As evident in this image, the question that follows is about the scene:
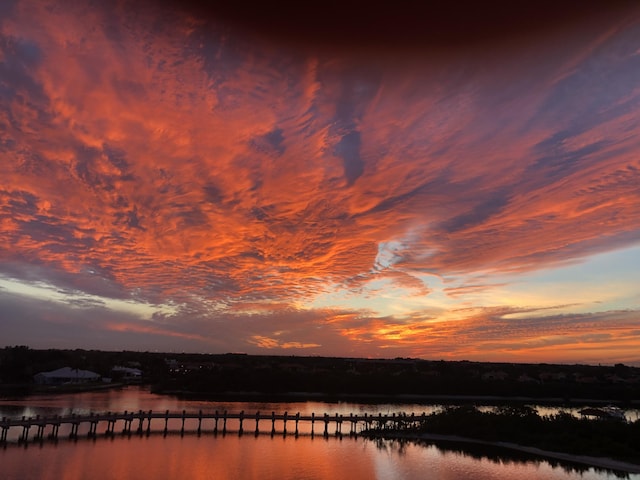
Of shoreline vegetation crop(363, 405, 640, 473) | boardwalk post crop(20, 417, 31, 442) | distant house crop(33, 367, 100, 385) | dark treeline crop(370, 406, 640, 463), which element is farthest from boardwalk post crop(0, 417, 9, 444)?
distant house crop(33, 367, 100, 385)

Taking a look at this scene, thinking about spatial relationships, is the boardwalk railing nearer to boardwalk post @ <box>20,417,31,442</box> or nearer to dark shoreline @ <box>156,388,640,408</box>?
boardwalk post @ <box>20,417,31,442</box>

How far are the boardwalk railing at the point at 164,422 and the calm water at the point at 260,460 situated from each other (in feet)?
3.42

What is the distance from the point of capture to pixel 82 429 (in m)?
37.0

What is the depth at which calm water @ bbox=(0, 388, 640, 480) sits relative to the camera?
2480cm

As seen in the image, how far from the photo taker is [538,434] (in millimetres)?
32594

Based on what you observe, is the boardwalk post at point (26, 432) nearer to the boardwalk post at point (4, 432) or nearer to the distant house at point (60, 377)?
the boardwalk post at point (4, 432)

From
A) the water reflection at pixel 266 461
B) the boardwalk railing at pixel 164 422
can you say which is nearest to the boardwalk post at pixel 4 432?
the boardwalk railing at pixel 164 422

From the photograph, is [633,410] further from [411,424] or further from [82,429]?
[82,429]

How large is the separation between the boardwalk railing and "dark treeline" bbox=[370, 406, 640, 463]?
2.58 meters

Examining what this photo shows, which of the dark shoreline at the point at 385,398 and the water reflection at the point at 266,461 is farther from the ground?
the dark shoreline at the point at 385,398

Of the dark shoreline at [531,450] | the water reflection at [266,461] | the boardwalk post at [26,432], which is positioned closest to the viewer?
the water reflection at [266,461]

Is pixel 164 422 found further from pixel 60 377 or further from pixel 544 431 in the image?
pixel 60 377

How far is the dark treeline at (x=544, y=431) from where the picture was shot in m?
28.8

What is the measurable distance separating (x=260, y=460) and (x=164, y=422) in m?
14.5
